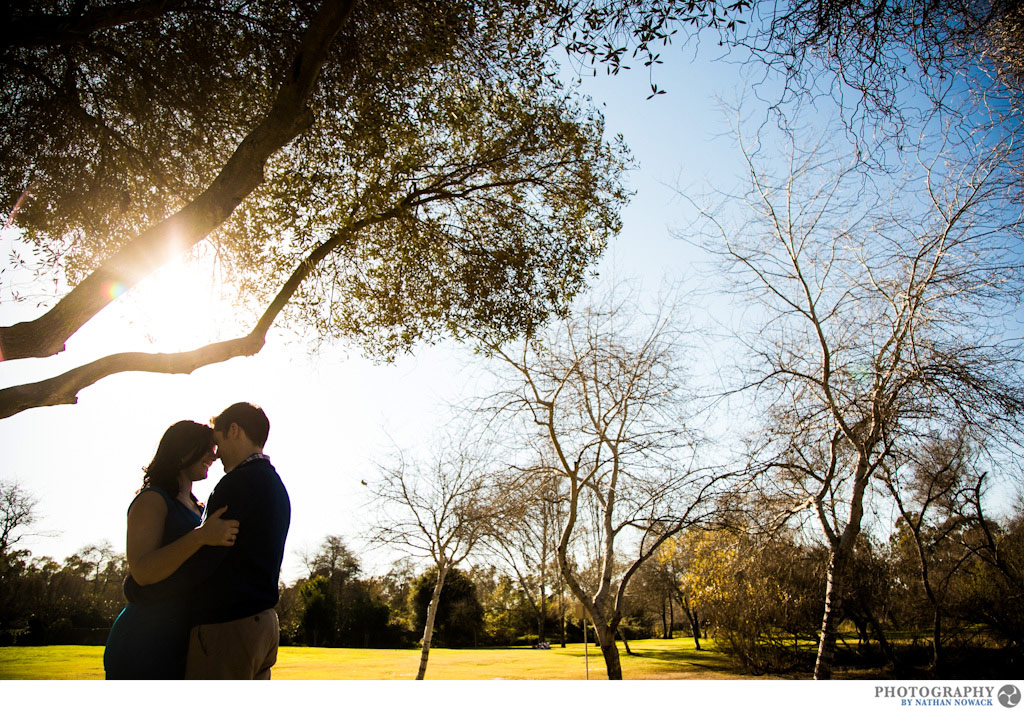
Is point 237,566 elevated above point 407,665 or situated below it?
above

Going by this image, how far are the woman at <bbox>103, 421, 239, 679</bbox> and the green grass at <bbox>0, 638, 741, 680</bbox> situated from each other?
18.7 feet

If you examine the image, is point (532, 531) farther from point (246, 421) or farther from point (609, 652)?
point (246, 421)

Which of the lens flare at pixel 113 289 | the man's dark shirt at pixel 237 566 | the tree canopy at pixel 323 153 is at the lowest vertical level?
the man's dark shirt at pixel 237 566

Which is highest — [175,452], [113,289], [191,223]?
[191,223]

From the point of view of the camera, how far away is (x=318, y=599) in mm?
14719

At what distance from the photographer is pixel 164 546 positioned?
6.26 ft

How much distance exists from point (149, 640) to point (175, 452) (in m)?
0.66

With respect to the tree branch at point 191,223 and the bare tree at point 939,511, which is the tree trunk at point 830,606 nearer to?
the bare tree at point 939,511

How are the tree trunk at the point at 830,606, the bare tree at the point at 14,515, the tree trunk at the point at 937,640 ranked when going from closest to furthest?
the tree trunk at the point at 830,606
the bare tree at the point at 14,515
the tree trunk at the point at 937,640

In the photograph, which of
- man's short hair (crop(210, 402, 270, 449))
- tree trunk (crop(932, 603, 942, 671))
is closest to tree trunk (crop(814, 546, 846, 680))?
tree trunk (crop(932, 603, 942, 671))

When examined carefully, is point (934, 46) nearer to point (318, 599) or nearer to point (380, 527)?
point (380, 527)

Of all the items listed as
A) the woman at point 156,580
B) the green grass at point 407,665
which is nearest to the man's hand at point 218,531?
the woman at point 156,580
